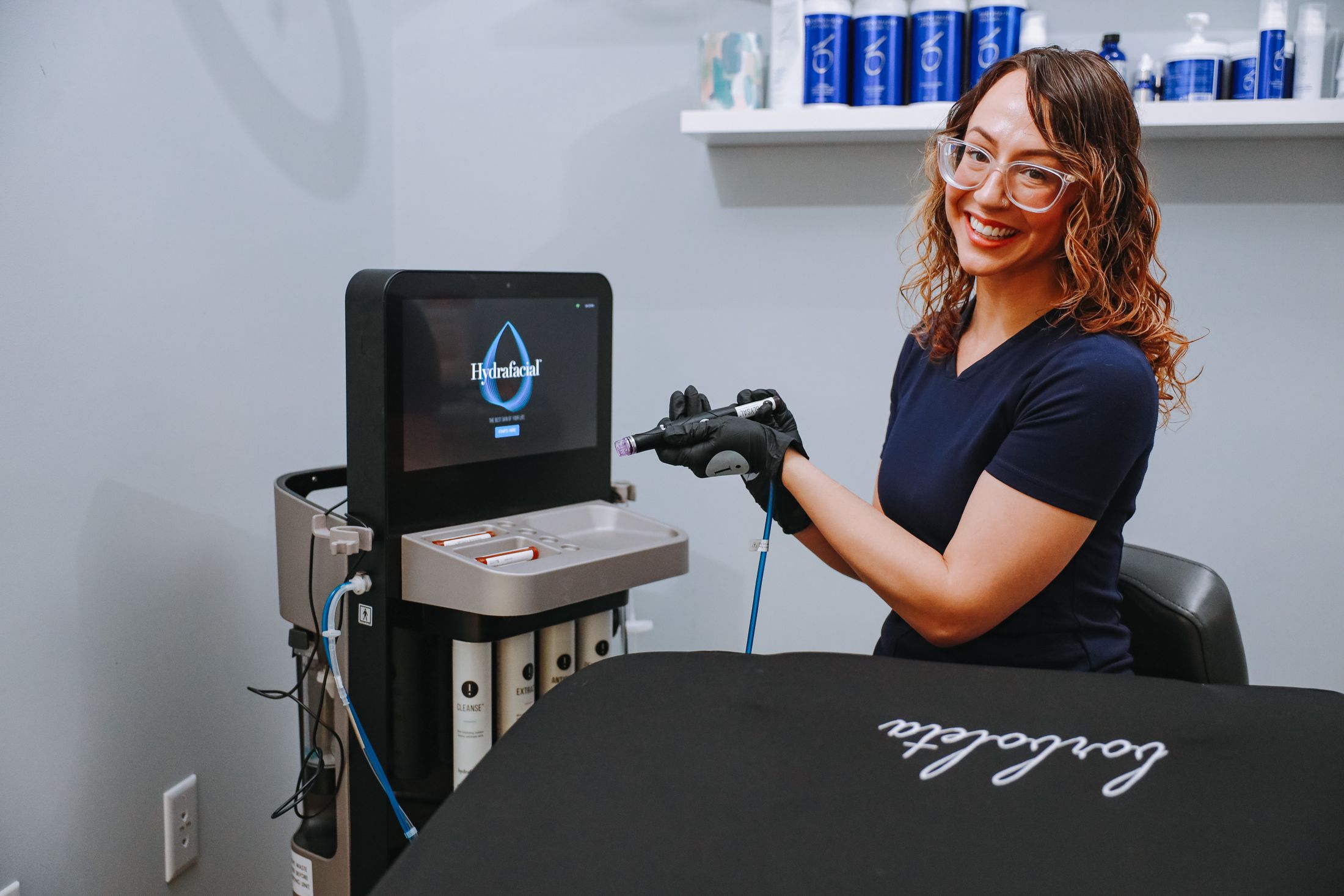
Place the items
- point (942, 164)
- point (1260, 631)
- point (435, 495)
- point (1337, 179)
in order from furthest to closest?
point (1260, 631)
point (1337, 179)
point (435, 495)
point (942, 164)

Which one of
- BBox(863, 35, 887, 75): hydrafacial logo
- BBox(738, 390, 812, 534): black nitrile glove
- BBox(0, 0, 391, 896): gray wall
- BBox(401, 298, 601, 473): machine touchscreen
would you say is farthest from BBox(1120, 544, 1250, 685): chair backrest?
BBox(0, 0, 391, 896): gray wall

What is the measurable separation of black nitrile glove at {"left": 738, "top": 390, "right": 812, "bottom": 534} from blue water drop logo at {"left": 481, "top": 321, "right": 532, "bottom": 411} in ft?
0.96

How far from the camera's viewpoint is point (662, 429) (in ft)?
4.06

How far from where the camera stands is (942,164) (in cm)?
124

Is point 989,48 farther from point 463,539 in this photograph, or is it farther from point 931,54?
point 463,539

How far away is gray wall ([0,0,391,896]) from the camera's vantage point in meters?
1.33

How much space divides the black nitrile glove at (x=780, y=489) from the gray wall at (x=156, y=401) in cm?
84

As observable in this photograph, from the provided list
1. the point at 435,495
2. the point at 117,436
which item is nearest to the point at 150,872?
the point at 117,436

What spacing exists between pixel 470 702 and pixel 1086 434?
781mm

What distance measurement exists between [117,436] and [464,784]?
3.25 ft

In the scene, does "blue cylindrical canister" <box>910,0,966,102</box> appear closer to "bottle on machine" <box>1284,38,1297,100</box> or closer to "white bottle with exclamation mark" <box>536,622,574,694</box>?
"bottle on machine" <box>1284,38,1297,100</box>

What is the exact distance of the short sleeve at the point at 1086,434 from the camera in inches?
41.3

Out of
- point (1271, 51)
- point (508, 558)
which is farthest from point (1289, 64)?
point (508, 558)

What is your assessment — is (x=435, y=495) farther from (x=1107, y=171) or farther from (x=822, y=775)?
(x=1107, y=171)
